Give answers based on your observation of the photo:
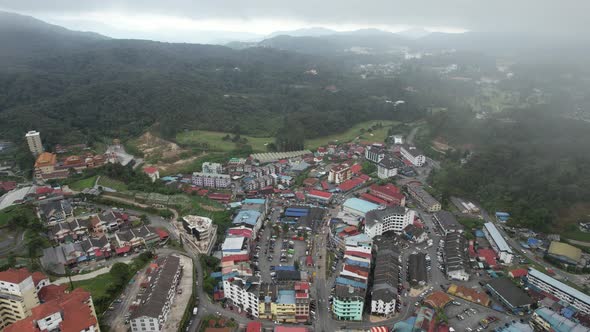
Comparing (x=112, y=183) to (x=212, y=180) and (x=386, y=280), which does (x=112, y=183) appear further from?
(x=386, y=280)

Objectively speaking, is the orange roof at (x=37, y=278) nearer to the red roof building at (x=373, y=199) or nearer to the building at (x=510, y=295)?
the red roof building at (x=373, y=199)

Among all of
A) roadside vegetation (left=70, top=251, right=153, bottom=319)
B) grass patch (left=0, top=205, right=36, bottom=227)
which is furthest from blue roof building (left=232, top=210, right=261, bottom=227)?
grass patch (left=0, top=205, right=36, bottom=227)

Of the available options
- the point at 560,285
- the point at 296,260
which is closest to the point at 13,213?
the point at 296,260

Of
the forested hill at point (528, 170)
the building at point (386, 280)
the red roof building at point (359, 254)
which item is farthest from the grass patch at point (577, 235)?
the red roof building at point (359, 254)

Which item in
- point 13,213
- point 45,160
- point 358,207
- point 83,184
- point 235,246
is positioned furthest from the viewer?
point 45,160

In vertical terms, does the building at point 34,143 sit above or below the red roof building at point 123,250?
above

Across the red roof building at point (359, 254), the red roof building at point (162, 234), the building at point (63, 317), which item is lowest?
the red roof building at point (162, 234)
